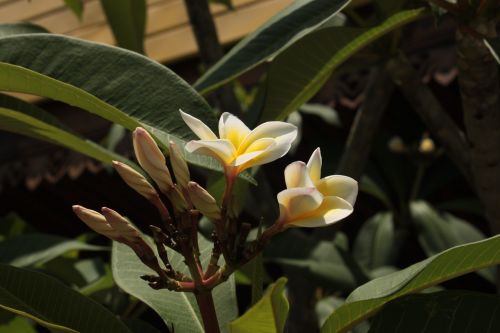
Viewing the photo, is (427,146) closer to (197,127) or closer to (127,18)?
(127,18)

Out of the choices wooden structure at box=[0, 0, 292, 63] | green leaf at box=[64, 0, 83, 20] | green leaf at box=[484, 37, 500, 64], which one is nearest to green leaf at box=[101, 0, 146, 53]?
green leaf at box=[64, 0, 83, 20]

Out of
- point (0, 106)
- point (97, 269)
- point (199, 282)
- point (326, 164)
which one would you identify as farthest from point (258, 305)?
point (326, 164)

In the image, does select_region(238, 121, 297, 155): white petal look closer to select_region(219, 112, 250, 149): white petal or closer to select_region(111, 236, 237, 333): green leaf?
select_region(219, 112, 250, 149): white petal

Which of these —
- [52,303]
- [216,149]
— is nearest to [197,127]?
[216,149]

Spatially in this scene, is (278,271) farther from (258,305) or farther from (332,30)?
(258,305)

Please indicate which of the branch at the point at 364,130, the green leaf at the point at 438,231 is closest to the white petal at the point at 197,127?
the branch at the point at 364,130
